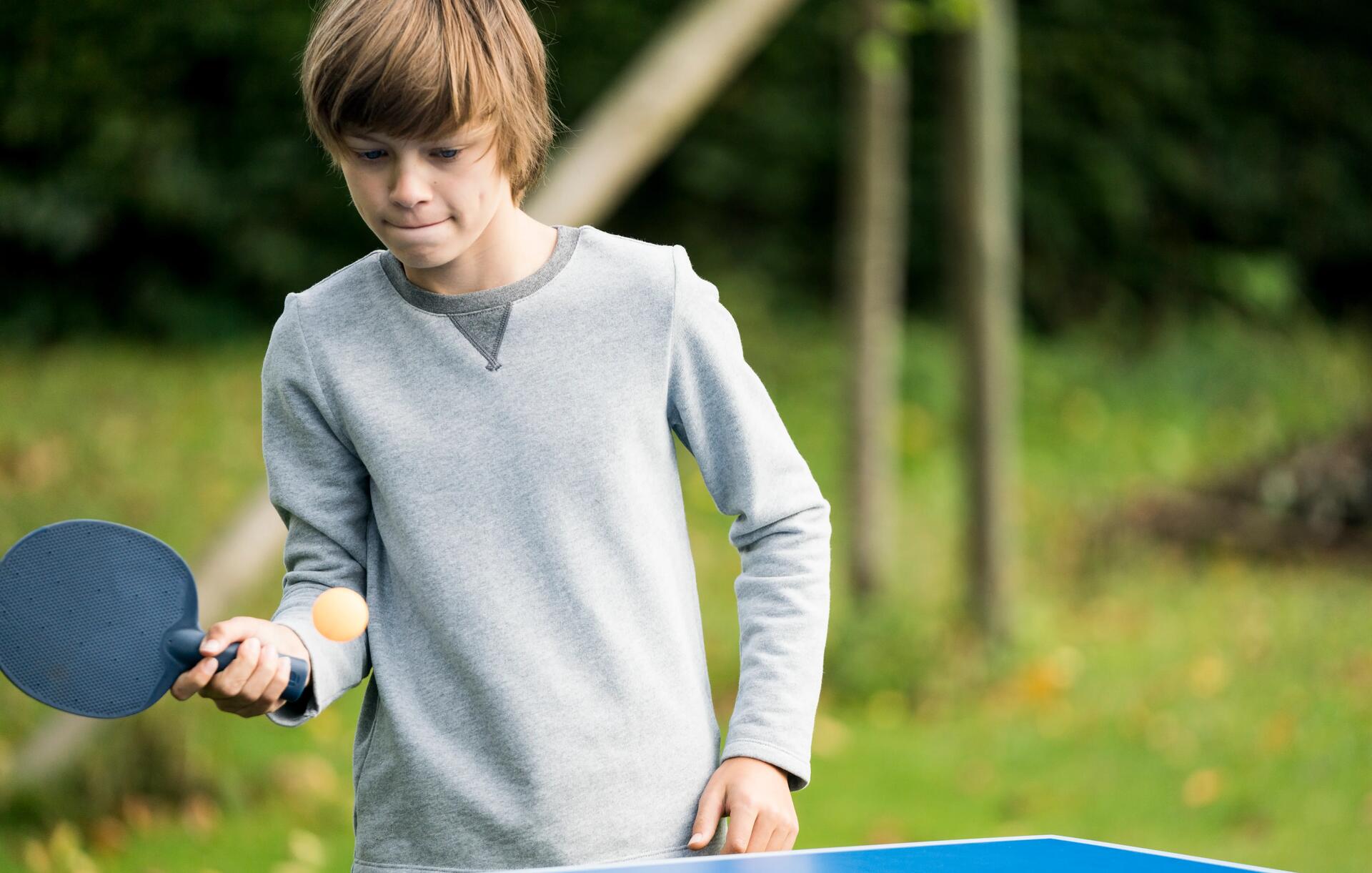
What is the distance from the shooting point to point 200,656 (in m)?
1.51

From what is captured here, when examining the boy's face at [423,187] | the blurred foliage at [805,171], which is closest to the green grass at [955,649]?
the blurred foliage at [805,171]

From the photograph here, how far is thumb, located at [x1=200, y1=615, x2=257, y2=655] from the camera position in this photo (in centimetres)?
149

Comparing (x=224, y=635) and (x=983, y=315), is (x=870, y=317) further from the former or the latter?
(x=224, y=635)

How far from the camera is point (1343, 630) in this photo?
16.6ft

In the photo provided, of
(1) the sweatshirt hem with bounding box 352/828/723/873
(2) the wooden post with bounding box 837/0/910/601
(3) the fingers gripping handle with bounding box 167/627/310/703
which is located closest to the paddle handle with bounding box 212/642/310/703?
(3) the fingers gripping handle with bounding box 167/627/310/703

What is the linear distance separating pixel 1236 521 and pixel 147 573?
557 cm

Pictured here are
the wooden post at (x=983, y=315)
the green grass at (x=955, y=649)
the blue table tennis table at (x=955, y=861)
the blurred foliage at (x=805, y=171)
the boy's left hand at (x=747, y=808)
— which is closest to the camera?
the blue table tennis table at (x=955, y=861)

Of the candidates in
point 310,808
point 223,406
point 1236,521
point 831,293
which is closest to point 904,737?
point 310,808

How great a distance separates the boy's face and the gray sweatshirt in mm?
94

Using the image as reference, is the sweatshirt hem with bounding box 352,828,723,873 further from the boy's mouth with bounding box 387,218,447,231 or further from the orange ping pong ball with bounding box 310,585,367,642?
the boy's mouth with bounding box 387,218,447,231

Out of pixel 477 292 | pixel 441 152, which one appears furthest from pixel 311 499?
pixel 441 152

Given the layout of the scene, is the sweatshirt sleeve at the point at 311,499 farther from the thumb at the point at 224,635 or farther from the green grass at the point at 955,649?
the green grass at the point at 955,649

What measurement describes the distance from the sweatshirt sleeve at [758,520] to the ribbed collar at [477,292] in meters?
0.13

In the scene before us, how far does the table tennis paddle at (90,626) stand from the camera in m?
1.51
